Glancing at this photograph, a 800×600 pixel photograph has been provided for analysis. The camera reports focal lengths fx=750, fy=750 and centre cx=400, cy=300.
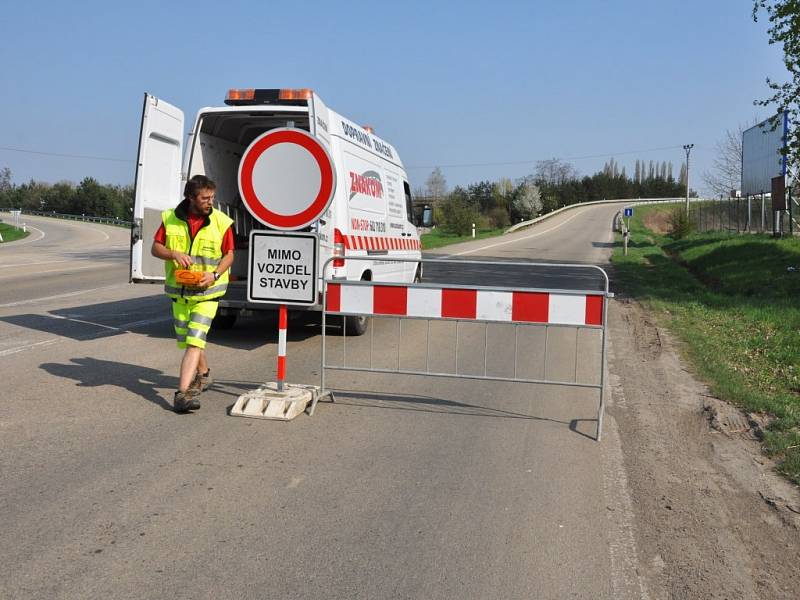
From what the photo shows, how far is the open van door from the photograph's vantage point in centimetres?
916

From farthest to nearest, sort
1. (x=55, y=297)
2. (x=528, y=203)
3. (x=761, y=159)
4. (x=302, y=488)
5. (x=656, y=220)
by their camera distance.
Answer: (x=528, y=203)
(x=656, y=220)
(x=761, y=159)
(x=55, y=297)
(x=302, y=488)

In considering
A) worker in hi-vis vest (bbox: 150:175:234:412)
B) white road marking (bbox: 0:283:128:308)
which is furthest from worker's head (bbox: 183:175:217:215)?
white road marking (bbox: 0:283:128:308)

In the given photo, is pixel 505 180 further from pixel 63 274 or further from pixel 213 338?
pixel 213 338

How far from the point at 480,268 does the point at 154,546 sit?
21.4m

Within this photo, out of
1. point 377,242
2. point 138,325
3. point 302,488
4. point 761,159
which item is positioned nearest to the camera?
point 302,488

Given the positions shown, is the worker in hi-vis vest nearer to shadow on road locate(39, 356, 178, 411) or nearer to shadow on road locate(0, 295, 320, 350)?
shadow on road locate(39, 356, 178, 411)

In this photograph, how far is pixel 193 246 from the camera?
6.17 m

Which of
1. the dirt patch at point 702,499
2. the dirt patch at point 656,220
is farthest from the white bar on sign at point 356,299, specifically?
the dirt patch at point 656,220

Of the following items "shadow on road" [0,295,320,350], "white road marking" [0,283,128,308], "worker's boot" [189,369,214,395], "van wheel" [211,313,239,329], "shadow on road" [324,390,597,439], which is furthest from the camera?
"white road marking" [0,283,128,308]

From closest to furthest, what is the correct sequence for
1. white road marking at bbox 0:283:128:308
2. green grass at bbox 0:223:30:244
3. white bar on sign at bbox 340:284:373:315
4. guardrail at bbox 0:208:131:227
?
white bar on sign at bbox 340:284:373:315, white road marking at bbox 0:283:128:308, green grass at bbox 0:223:30:244, guardrail at bbox 0:208:131:227

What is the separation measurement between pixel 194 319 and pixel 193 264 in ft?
1.49

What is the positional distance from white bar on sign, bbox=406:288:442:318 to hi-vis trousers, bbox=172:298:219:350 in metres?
1.65

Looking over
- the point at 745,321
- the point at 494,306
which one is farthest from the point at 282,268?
the point at 745,321

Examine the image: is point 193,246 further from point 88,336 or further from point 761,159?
point 761,159
